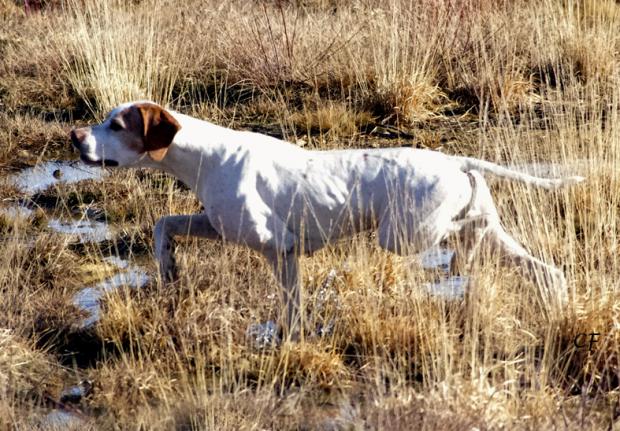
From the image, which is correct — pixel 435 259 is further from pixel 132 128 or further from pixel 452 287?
pixel 132 128

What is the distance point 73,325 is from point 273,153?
128 cm

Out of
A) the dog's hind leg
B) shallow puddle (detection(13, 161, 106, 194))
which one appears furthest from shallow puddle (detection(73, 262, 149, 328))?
the dog's hind leg

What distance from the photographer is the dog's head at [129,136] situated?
4.64m

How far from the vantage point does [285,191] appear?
4715 mm

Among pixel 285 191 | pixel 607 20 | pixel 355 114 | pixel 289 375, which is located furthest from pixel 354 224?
pixel 607 20

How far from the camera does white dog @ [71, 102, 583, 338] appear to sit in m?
4.64

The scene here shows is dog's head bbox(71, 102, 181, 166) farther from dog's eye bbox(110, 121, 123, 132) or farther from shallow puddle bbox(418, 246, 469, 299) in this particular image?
shallow puddle bbox(418, 246, 469, 299)

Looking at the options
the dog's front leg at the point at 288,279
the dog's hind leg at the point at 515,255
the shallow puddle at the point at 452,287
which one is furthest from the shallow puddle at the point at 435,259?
the dog's front leg at the point at 288,279

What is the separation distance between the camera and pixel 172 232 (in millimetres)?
4941

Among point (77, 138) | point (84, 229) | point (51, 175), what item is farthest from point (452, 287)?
point (51, 175)

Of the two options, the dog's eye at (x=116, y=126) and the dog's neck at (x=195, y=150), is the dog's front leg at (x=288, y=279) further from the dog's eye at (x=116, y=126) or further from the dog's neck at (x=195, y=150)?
the dog's eye at (x=116, y=126)

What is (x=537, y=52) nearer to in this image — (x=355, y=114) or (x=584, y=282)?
(x=355, y=114)

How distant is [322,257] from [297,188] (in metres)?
0.89

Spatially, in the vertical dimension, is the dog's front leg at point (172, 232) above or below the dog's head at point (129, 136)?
below
